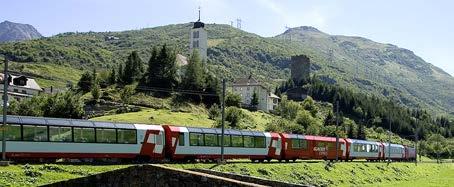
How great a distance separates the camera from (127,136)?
1661 inches

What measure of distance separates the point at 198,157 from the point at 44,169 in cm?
1749

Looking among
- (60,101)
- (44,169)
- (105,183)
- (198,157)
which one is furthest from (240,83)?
(105,183)

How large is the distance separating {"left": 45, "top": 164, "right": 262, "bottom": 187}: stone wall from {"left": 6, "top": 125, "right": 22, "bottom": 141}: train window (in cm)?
1910

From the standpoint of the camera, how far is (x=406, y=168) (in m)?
78.0

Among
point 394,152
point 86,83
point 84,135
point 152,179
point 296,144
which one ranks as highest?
point 86,83

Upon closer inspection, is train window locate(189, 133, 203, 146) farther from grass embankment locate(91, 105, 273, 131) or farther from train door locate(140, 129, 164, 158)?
grass embankment locate(91, 105, 273, 131)

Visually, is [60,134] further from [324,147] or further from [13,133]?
[324,147]

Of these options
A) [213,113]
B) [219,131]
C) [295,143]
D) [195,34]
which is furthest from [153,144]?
[195,34]

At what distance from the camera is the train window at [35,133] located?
1387 inches

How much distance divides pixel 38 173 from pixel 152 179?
59.7 feet

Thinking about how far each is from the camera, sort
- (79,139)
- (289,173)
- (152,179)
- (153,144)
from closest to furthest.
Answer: (152,179)
(79,139)
(153,144)
(289,173)

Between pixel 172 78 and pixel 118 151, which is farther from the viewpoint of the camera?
pixel 172 78

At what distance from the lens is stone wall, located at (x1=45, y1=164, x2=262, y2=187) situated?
45.6 feet

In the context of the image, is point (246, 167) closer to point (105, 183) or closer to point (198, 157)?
point (198, 157)
